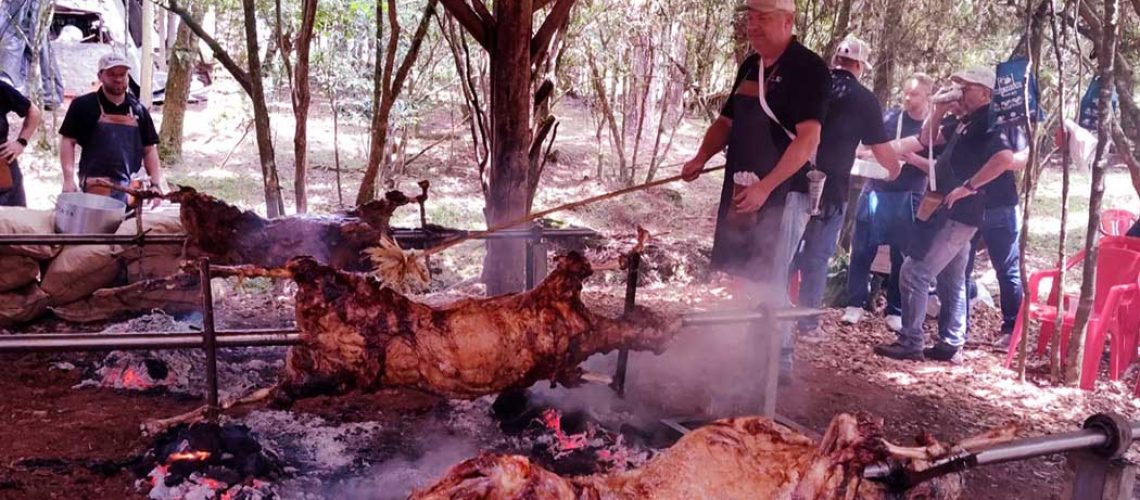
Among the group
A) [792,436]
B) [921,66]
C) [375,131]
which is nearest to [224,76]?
[375,131]

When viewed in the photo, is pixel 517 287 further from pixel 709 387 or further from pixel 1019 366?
pixel 1019 366

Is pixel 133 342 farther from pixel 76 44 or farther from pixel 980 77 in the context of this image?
pixel 76 44

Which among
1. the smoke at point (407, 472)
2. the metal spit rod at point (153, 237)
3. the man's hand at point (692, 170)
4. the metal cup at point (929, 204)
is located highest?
the man's hand at point (692, 170)

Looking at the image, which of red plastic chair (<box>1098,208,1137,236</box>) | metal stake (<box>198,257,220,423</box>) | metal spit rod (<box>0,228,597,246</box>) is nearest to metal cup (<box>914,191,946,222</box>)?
red plastic chair (<box>1098,208,1137,236</box>)

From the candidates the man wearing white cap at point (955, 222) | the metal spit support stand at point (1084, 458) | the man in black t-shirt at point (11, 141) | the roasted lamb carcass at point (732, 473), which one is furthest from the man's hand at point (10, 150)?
the man wearing white cap at point (955, 222)

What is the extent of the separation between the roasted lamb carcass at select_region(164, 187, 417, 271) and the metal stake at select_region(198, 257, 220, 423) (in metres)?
1.26

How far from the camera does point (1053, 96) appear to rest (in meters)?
9.30

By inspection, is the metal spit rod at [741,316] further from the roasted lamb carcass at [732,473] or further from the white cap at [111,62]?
the white cap at [111,62]

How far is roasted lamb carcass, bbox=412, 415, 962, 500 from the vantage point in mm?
1756

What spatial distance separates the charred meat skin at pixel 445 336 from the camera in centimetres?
291

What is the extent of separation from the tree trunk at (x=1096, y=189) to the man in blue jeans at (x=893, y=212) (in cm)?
152

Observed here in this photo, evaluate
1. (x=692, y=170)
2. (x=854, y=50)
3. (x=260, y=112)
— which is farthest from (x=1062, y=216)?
(x=260, y=112)

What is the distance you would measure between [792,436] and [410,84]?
10746 mm

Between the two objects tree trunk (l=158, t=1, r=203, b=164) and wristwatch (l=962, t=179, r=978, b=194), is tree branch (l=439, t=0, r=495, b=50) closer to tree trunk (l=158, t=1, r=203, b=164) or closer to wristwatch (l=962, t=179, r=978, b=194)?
wristwatch (l=962, t=179, r=978, b=194)
